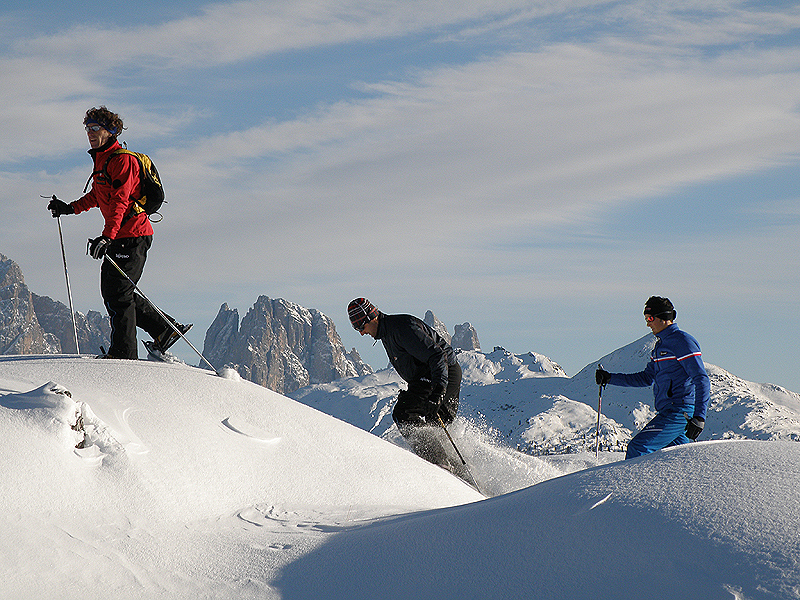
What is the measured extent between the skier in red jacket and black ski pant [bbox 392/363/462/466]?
2593 mm

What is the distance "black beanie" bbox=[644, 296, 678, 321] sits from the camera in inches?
282

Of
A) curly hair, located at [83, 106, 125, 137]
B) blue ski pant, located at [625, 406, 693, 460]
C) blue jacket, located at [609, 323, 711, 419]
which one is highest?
curly hair, located at [83, 106, 125, 137]

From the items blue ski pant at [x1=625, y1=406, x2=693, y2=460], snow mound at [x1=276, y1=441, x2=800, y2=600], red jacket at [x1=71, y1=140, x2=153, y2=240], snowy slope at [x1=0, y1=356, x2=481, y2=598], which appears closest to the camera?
snow mound at [x1=276, y1=441, x2=800, y2=600]

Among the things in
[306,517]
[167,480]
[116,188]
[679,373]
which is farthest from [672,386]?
[116,188]

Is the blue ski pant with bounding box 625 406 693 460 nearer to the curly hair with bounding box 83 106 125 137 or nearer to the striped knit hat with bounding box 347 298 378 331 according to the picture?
the striped knit hat with bounding box 347 298 378 331

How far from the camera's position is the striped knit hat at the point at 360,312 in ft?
23.9

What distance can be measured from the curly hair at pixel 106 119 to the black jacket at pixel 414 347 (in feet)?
10.3

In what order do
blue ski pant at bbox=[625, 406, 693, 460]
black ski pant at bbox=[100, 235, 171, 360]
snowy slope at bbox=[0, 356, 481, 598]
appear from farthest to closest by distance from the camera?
blue ski pant at bbox=[625, 406, 693, 460] → black ski pant at bbox=[100, 235, 171, 360] → snowy slope at bbox=[0, 356, 481, 598]

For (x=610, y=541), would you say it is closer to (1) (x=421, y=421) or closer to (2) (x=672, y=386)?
(2) (x=672, y=386)

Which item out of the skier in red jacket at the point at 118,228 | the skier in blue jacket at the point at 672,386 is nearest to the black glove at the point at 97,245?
the skier in red jacket at the point at 118,228

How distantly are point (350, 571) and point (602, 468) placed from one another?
1.67m

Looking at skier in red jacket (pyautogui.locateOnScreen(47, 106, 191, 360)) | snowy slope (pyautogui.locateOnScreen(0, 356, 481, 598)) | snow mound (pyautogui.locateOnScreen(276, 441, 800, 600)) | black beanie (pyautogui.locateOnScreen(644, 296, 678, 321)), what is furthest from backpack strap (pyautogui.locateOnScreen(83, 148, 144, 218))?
black beanie (pyautogui.locateOnScreen(644, 296, 678, 321))

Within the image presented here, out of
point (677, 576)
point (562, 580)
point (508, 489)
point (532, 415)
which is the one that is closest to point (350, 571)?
point (562, 580)

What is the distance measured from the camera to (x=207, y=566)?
404 centimetres
